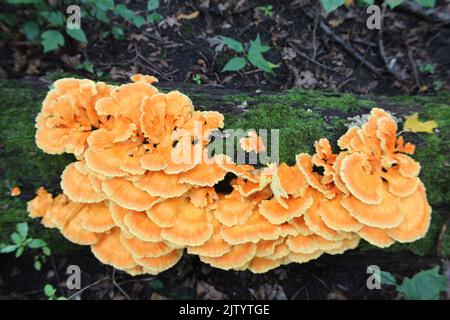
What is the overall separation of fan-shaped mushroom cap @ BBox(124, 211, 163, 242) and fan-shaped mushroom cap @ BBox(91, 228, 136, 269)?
0.44 meters

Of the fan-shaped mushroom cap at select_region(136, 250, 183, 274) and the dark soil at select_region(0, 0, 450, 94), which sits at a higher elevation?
the dark soil at select_region(0, 0, 450, 94)

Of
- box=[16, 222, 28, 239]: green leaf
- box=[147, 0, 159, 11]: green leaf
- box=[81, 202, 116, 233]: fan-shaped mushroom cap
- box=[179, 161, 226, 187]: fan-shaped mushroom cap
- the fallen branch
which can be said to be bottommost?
box=[16, 222, 28, 239]: green leaf

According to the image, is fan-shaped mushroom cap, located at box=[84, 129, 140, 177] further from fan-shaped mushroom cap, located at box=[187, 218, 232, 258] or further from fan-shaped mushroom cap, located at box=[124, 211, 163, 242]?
fan-shaped mushroom cap, located at box=[187, 218, 232, 258]

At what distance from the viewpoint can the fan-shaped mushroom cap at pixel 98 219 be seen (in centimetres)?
335

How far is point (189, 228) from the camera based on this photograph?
3.23 metres

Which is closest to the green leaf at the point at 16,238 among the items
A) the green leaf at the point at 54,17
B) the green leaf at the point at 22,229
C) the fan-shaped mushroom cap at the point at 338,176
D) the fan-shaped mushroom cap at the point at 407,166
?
the green leaf at the point at 22,229

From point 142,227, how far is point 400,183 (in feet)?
7.60

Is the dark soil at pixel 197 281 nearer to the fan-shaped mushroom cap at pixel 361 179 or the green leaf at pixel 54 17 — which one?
the fan-shaped mushroom cap at pixel 361 179

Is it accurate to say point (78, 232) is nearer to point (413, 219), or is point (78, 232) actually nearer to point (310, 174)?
point (310, 174)

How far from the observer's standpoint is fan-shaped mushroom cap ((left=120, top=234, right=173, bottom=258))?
3.40m

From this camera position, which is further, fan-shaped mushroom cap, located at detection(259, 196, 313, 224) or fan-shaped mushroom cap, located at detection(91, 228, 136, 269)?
fan-shaped mushroom cap, located at detection(91, 228, 136, 269)

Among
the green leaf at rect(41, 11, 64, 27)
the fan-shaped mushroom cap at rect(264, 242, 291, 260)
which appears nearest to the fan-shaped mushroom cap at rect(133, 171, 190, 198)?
the fan-shaped mushroom cap at rect(264, 242, 291, 260)

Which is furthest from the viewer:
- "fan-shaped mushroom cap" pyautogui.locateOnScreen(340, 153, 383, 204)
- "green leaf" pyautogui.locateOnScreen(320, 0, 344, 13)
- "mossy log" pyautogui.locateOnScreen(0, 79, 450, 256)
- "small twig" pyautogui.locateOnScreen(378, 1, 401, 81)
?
"small twig" pyautogui.locateOnScreen(378, 1, 401, 81)

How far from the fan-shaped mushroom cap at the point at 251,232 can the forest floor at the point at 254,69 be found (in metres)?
1.84
